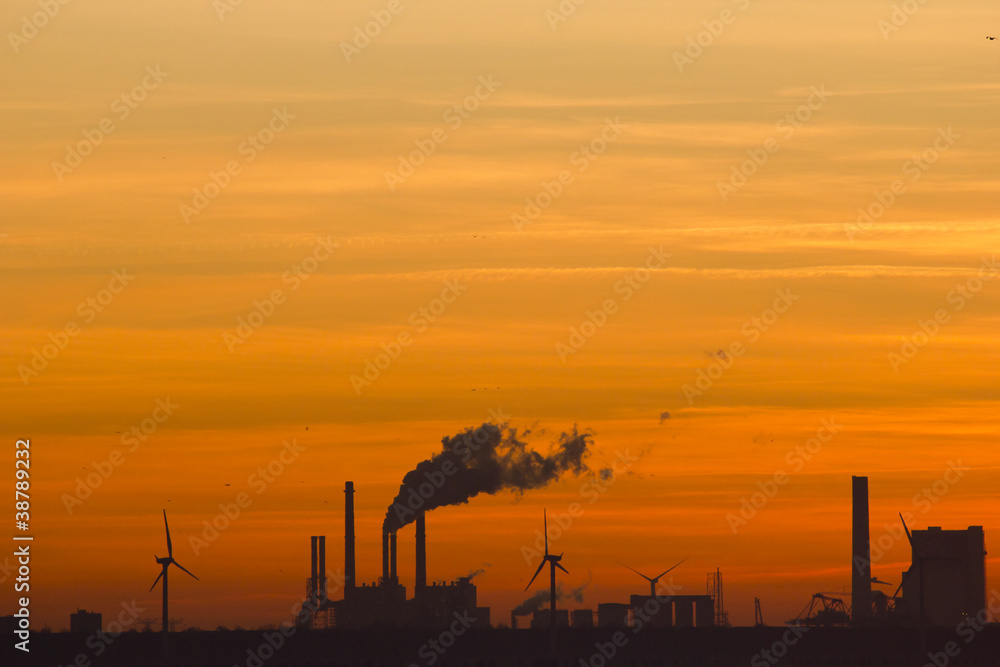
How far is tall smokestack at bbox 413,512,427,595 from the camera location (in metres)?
190

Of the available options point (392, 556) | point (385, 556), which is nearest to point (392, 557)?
point (392, 556)

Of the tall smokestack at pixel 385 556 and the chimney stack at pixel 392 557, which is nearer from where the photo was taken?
the chimney stack at pixel 392 557

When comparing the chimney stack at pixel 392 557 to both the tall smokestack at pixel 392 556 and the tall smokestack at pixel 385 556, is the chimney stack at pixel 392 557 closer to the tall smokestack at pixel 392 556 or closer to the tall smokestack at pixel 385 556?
the tall smokestack at pixel 392 556

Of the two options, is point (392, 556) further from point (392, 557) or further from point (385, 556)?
point (385, 556)

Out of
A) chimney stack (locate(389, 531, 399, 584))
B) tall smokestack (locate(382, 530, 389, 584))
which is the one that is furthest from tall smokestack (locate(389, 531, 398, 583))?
tall smokestack (locate(382, 530, 389, 584))

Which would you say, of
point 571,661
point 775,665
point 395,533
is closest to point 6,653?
point 395,533

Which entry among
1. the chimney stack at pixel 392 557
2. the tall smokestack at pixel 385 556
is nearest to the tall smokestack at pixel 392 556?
the chimney stack at pixel 392 557

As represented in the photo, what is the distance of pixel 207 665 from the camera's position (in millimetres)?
168125

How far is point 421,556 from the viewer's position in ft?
635

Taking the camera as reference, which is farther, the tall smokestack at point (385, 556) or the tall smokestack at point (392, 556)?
the tall smokestack at point (385, 556)

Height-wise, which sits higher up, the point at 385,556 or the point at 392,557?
the point at 385,556

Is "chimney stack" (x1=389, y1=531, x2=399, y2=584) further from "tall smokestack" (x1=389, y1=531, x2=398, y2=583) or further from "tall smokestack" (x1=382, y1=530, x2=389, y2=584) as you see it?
"tall smokestack" (x1=382, y1=530, x2=389, y2=584)

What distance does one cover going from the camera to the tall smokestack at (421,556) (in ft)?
622

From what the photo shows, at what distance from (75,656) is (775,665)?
277 feet
